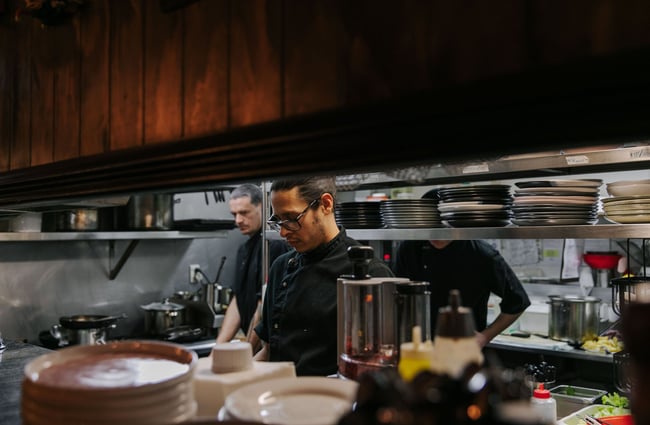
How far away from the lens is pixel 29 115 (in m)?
1.94

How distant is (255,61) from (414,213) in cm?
173

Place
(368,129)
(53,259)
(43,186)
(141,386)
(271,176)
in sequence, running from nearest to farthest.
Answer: (141,386)
(368,129)
(271,176)
(43,186)
(53,259)

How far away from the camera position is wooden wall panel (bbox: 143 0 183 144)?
4.52 ft

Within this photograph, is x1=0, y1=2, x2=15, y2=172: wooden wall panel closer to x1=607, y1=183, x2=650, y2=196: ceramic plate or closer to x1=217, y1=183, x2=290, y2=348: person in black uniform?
x1=607, y1=183, x2=650, y2=196: ceramic plate

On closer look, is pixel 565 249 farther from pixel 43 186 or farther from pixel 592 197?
pixel 43 186

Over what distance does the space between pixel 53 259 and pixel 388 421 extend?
4677 millimetres

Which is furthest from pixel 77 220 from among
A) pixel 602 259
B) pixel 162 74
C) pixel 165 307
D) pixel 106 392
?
pixel 602 259

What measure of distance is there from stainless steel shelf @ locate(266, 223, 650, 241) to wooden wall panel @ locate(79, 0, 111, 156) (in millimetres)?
1607

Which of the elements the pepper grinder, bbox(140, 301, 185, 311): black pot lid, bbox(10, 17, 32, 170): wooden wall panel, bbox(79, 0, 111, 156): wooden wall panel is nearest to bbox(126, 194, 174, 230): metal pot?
bbox(140, 301, 185, 311): black pot lid

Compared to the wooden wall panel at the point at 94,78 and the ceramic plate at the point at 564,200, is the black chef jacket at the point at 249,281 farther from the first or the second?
the wooden wall panel at the point at 94,78

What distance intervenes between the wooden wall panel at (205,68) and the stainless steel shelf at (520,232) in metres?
1.56

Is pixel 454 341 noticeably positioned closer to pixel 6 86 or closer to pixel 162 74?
pixel 162 74

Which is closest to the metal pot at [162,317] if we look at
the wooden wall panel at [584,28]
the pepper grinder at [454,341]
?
the pepper grinder at [454,341]

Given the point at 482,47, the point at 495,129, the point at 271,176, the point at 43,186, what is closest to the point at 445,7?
the point at 482,47
